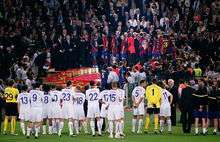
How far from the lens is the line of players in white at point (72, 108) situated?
96.5 feet

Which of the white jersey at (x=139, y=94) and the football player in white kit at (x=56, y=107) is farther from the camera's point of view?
the white jersey at (x=139, y=94)

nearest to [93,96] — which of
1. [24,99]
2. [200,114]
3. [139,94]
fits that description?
[139,94]

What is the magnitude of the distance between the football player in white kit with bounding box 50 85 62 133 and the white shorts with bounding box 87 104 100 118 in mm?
1258

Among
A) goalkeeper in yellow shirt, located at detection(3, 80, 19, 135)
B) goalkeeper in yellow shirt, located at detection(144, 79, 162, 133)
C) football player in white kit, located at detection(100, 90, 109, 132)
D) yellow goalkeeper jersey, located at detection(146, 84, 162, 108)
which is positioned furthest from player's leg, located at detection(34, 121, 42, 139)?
yellow goalkeeper jersey, located at detection(146, 84, 162, 108)

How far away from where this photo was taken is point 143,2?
1834 inches

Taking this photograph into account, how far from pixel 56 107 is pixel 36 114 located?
1077 mm

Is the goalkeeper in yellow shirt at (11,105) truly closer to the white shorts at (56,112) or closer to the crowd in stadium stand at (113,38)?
the white shorts at (56,112)

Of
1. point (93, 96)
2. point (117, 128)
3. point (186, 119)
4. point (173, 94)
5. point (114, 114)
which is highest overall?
point (173, 94)

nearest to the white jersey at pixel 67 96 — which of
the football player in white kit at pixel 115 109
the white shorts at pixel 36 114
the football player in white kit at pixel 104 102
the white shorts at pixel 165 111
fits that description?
the white shorts at pixel 36 114

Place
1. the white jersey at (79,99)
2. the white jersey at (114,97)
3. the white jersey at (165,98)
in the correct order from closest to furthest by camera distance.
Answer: the white jersey at (114,97) → the white jersey at (79,99) → the white jersey at (165,98)

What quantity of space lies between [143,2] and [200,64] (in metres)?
6.82

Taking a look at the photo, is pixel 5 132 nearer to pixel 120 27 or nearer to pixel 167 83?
pixel 167 83

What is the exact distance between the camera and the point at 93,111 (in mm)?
30328

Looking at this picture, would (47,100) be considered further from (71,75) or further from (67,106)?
(71,75)
